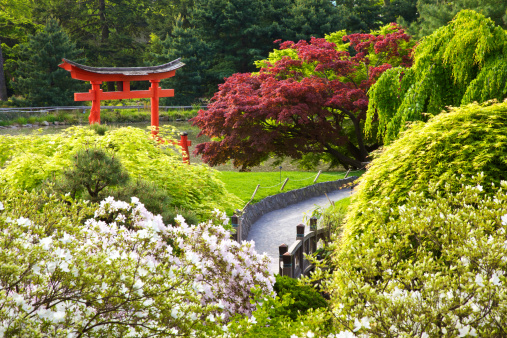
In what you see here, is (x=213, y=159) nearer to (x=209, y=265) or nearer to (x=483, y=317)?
(x=209, y=265)

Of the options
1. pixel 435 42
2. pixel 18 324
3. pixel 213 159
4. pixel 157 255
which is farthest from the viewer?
pixel 213 159

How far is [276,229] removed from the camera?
916cm

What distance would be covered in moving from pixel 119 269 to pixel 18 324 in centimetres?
48

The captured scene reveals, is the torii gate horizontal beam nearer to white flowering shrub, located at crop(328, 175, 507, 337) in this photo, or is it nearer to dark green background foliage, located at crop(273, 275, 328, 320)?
dark green background foliage, located at crop(273, 275, 328, 320)

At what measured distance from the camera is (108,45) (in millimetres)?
33062

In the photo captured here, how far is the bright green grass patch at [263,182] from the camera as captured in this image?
11023 mm

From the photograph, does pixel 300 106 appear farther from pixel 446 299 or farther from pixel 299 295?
pixel 446 299

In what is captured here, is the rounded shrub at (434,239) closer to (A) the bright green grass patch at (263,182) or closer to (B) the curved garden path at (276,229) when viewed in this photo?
(B) the curved garden path at (276,229)

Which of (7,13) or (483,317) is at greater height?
(7,13)

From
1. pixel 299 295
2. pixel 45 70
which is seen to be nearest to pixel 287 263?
pixel 299 295

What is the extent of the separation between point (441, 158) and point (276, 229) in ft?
18.5

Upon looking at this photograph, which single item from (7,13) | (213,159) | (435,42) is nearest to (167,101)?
(7,13)

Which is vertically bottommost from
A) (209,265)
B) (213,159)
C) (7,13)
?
(213,159)

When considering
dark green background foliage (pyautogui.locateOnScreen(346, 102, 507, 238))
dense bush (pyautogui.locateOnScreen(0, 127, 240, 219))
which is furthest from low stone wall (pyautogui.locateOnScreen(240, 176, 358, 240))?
dark green background foliage (pyautogui.locateOnScreen(346, 102, 507, 238))
